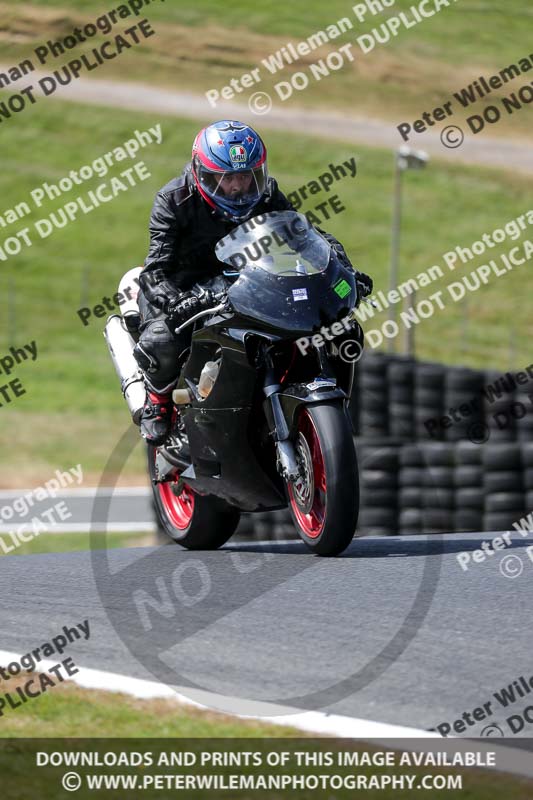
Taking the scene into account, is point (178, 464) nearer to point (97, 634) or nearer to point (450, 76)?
point (97, 634)

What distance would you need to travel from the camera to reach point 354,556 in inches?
277

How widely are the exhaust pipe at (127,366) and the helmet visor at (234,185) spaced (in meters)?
1.38

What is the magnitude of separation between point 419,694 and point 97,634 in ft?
4.81

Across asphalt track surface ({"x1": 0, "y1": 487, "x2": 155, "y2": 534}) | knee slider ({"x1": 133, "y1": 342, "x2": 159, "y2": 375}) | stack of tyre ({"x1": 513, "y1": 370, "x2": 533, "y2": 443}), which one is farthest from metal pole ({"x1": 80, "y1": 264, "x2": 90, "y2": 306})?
knee slider ({"x1": 133, "y1": 342, "x2": 159, "y2": 375})

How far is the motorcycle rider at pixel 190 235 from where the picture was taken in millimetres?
6887

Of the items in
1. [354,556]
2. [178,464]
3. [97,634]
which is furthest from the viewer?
[178,464]

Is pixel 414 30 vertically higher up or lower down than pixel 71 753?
higher up

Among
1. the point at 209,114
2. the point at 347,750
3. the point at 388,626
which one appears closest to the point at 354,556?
the point at 388,626
